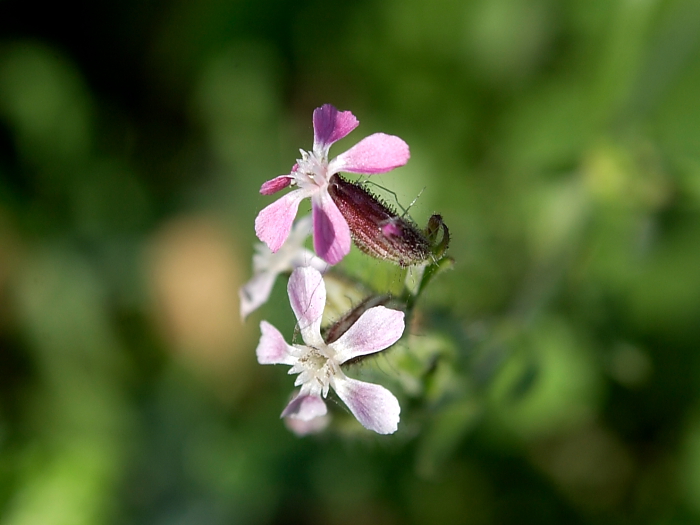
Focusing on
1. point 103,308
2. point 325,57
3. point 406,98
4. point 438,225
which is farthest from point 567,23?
point 103,308

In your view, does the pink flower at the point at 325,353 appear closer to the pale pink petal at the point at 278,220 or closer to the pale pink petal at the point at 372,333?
the pale pink petal at the point at 372,333

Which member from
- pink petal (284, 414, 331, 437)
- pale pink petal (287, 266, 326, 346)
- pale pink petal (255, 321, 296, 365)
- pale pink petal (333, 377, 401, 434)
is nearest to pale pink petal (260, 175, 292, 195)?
pale pink petal (287, 266, 326, 346)

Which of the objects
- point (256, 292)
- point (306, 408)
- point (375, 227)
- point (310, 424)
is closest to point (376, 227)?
point (375, 227)

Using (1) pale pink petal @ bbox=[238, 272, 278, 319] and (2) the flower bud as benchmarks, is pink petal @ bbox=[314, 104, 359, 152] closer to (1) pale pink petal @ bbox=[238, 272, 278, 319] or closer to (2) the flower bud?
(2) the flower bud

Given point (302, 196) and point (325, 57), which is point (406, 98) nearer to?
point (325, 57)

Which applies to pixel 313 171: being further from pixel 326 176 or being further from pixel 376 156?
pixel 376 156

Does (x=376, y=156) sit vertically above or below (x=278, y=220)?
above
